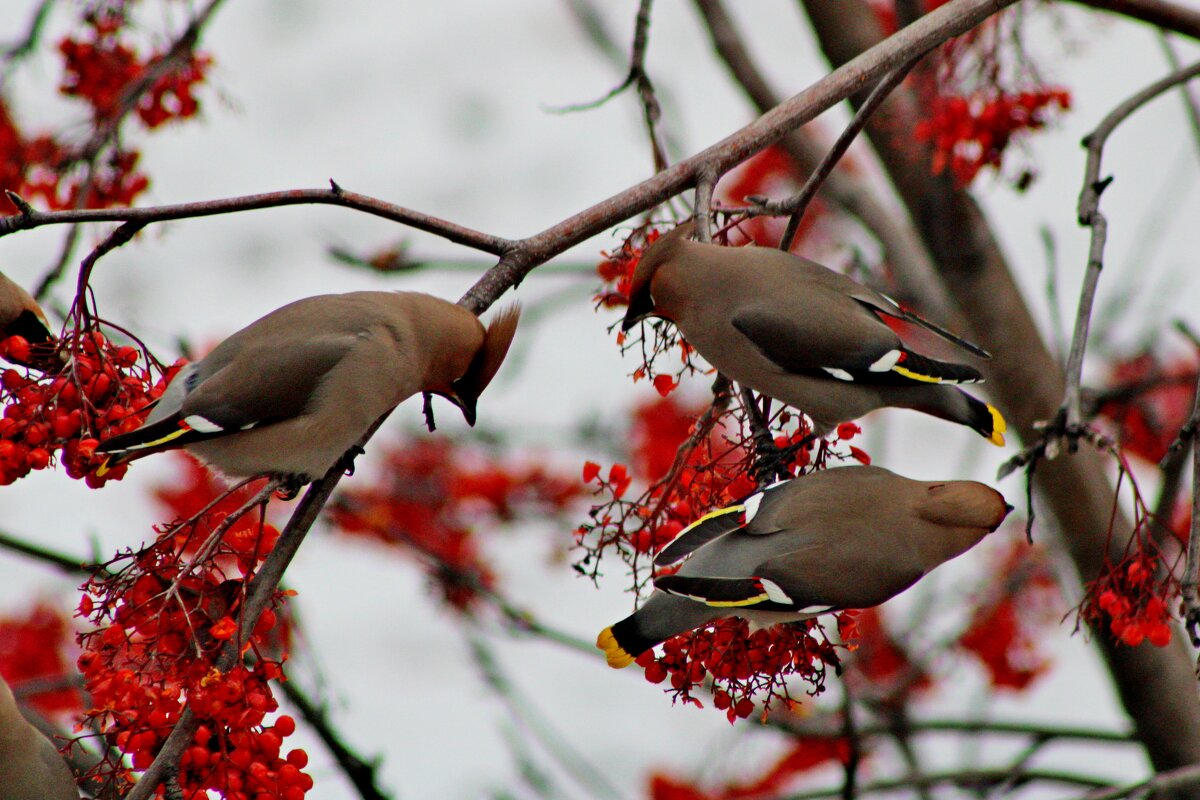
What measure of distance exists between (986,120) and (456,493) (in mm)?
2808

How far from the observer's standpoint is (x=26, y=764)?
8.97 ft

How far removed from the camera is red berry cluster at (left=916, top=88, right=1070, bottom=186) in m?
3.35

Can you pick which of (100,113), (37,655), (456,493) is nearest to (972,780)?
(456,493)

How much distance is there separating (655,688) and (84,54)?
19.1ft

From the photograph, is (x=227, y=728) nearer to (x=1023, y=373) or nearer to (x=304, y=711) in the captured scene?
(x=304, y=711)

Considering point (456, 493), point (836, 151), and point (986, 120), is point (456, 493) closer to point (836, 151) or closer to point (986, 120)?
point (986, 120)

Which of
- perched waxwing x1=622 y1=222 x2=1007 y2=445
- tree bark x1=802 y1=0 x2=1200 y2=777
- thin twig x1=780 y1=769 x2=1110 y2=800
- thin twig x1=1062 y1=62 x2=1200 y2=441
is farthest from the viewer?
tree bark x1=802 y1=0 x2=1200 y2=777

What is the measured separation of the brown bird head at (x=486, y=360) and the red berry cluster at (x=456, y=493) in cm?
260

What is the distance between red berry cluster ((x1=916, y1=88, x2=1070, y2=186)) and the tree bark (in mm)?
355

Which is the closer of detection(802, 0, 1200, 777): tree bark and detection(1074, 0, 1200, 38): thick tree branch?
detection(1074, 0, 1200, 38): thick tree branch

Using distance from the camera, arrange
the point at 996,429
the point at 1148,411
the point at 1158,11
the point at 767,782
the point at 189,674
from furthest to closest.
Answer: the point at 767,782
the point at 1148,411
the point at 1158,11
the point at 996,429
the point at 189,674

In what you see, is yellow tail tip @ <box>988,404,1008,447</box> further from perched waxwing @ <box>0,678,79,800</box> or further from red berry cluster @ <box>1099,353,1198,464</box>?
perched waxwing @ <box>0,678,79,800</box>

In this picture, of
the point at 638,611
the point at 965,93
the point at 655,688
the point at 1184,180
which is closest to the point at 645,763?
the point at 655,688

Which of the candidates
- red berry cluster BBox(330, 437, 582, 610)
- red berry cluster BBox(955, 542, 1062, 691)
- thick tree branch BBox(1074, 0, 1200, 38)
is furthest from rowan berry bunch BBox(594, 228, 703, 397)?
red berry cluster BBox(330, 437, 582, 610)
